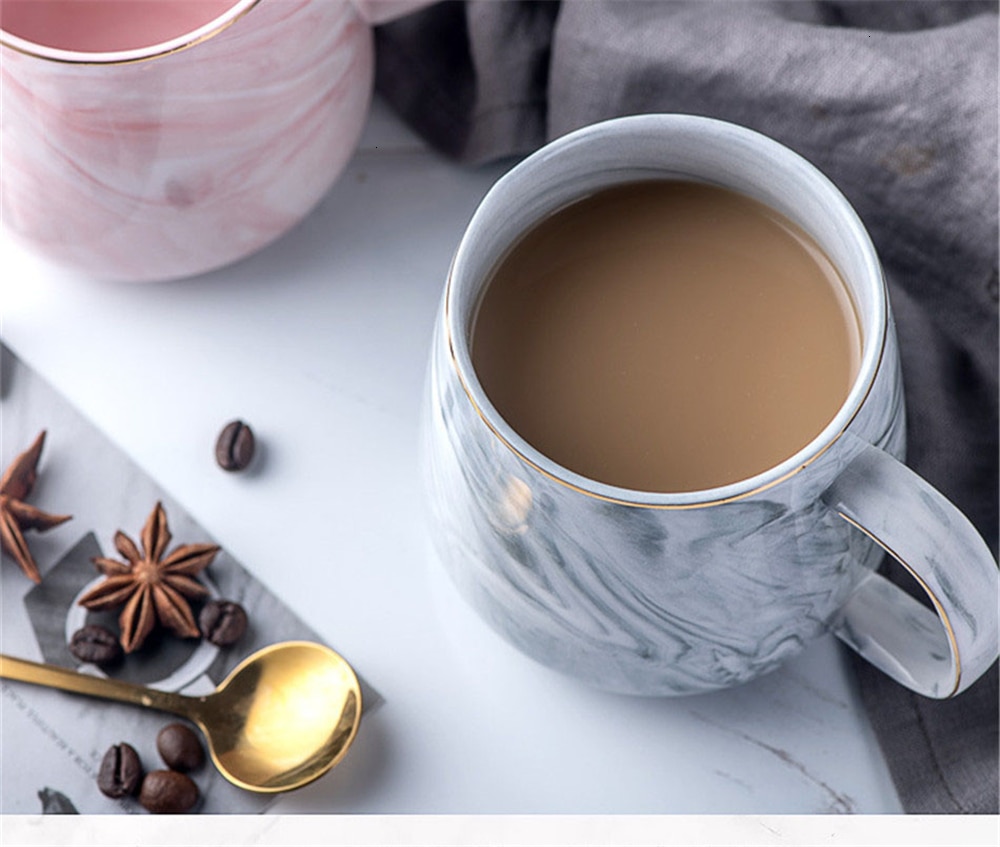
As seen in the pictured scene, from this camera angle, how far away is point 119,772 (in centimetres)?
65

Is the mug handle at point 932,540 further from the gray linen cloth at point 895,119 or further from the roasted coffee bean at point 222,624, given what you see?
the roasted coffee bean at point 222,624

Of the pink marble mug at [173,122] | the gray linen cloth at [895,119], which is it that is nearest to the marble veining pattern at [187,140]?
the pink marble mug at [173,122]

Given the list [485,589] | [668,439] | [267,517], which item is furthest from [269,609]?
[668,439]

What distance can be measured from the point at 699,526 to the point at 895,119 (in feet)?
1.11

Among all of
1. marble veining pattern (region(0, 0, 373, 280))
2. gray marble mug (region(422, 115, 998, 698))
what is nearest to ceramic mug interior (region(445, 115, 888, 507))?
gray marble mug (region(422, 115, 998, 698))

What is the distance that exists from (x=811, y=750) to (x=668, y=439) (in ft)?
0.83

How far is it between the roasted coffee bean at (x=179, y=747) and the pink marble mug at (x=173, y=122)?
250mm

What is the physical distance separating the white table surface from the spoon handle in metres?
0.08

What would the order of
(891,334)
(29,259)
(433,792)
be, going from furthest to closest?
(29,259) → (433,792) → (891,334)

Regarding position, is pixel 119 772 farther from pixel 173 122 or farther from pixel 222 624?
pixel 173 122

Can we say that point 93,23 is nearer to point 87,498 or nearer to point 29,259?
point 29,259

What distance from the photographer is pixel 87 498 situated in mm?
725

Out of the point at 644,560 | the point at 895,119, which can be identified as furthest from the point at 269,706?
the point at 895,119

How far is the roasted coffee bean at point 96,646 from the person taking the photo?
677 millimetres
